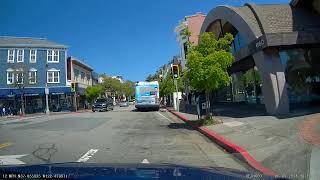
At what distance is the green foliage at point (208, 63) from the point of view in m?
19.4

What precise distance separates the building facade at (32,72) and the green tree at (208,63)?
144 feet

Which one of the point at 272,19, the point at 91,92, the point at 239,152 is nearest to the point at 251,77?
the point at 272,19

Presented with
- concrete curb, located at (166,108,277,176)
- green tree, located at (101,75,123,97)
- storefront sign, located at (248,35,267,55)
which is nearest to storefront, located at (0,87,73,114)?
green tree, located at (101,75,123,97)

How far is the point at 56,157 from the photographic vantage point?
1191cm

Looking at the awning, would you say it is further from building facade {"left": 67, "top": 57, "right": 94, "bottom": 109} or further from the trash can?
the trash can

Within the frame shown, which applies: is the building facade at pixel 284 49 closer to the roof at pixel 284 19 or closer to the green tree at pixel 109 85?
the roof at pixel 284 19

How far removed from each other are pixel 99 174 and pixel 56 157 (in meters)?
8.17

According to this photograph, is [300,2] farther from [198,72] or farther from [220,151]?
[220,151]

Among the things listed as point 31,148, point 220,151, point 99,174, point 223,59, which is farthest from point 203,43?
point 99,174

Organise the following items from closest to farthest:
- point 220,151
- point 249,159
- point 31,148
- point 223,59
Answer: point 249,159, point 220,151, point 31,148, point 223,59

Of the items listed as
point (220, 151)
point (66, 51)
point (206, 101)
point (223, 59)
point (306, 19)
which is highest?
point (66, 51)

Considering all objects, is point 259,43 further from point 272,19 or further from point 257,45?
point 272,19

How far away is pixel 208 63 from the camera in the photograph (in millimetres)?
19453

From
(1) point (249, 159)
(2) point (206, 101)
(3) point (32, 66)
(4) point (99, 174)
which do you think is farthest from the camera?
(3) point (32, 66)
